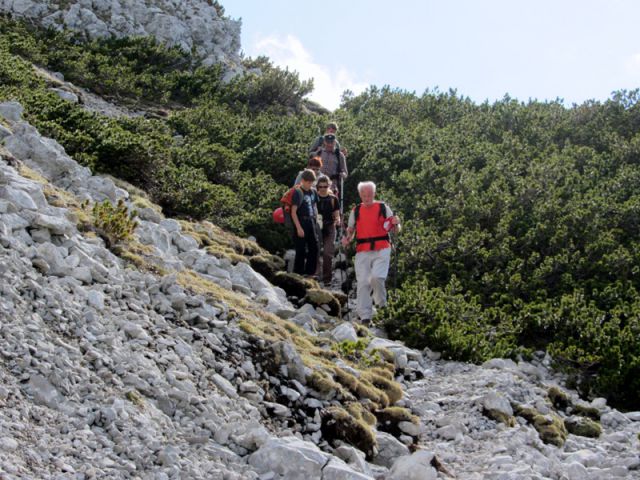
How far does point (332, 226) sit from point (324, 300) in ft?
6.97

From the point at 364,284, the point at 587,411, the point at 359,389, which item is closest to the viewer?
the point at 359,389

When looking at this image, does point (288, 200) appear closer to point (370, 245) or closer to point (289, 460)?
point (370, 245)

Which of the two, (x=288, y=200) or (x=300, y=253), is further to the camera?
(x=300, y=253)

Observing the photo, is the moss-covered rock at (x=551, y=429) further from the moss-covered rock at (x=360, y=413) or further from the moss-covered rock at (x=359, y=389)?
the moss-covered rock at (x=360, y=413)

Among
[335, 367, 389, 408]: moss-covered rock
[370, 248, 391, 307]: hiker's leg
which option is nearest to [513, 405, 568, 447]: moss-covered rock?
[335, 367, 389, 408]: moss-covered rock

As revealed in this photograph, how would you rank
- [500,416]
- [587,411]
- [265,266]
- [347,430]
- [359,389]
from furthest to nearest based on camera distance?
[265,266]
[587,411]
[500,416]
[359,389]
[347,430]

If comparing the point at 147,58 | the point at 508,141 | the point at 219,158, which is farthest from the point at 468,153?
the point at 147,58

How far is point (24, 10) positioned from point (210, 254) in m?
18.8

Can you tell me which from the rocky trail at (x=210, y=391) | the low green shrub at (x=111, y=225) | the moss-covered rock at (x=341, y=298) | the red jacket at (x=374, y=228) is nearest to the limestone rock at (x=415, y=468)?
the rocky trail at (x=210, y=391)

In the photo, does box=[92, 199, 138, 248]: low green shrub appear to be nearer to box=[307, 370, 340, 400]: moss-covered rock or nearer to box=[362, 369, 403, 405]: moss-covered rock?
box=[307, 370, 340, 400]: moss-covered rock

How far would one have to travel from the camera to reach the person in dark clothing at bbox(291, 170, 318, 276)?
40.5 ft

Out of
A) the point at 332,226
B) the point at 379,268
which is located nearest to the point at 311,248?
the point at 332,226

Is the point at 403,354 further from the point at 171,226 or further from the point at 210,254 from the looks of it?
the point at 171,226

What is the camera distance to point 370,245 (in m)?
11.4
